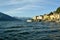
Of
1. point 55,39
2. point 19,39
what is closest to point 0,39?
Result: point 19,39

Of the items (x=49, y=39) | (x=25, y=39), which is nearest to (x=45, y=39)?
(x=49, y=39)

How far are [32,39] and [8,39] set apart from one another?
3.62 metres

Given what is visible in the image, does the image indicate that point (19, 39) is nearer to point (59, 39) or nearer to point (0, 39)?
point (0, 39)

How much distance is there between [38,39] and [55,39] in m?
2.58

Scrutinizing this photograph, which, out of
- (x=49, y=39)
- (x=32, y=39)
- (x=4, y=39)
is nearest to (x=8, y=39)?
(x=4, y=39)

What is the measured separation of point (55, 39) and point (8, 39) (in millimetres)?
7091

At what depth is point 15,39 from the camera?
35906mm

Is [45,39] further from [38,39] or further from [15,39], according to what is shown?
[15,39]

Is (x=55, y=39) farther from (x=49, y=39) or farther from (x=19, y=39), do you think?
(x=19, y=39)

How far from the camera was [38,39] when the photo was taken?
118 ft

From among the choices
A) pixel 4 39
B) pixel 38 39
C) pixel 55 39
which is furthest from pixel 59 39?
pixel 4 39

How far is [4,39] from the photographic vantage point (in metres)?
35.7

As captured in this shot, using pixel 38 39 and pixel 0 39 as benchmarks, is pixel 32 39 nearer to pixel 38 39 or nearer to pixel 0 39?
pixel 38 39

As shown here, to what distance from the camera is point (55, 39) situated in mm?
35719
